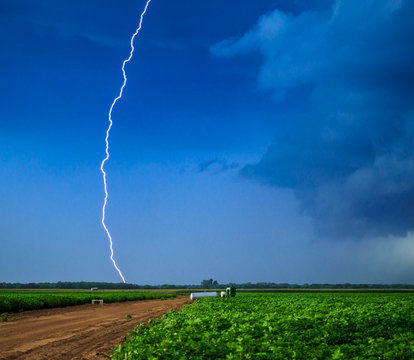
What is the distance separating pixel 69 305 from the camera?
53.1m

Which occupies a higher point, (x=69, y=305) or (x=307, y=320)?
(x=307, y=320)

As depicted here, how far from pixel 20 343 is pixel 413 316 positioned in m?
19.8

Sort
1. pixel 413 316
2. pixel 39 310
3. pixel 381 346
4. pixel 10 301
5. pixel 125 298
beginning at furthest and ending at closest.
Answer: pixel 125 298
pixel 39 310
pixel 10 301
pixel 413 316
pixel 381 346

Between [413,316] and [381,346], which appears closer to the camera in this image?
[381,346]

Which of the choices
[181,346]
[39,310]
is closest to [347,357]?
[181,346]

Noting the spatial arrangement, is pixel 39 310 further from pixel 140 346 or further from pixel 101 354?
pixel 140 346

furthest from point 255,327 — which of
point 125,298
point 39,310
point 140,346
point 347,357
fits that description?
point 125,298

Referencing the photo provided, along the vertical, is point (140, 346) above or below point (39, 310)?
above

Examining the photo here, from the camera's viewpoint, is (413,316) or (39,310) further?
(39,310)

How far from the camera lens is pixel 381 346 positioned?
10.6 metres

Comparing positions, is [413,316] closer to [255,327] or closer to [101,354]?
[255,327]

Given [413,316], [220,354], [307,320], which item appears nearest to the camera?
[220,354]

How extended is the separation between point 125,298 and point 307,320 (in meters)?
62.5

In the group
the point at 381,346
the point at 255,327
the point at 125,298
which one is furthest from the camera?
the point at 125,298
